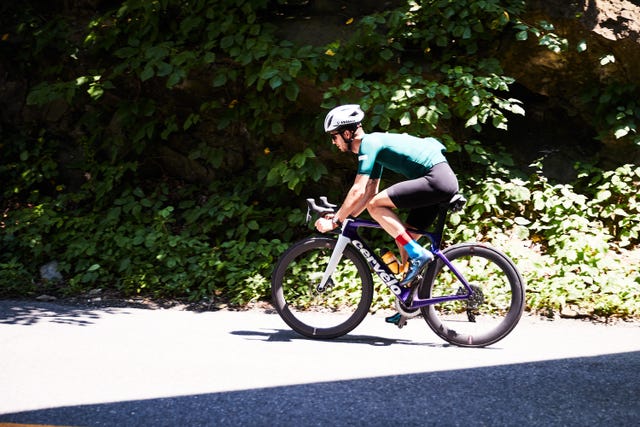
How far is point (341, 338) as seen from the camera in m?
6.05

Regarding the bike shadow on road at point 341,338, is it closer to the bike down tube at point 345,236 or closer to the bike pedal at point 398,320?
the bike pedal at point 398,320

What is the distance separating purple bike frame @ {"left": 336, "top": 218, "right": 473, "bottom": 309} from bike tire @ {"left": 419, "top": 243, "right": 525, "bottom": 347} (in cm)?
5

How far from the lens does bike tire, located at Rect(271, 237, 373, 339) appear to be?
5973 millimetres

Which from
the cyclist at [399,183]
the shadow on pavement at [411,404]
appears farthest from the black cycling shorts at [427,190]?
the shadow on pavement at [411,404]

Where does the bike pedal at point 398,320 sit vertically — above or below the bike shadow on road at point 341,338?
above

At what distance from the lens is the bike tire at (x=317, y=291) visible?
5973 mm

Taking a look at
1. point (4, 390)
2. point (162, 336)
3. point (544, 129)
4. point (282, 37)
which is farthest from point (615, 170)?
point (4, 390)

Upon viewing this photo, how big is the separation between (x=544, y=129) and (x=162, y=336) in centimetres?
547

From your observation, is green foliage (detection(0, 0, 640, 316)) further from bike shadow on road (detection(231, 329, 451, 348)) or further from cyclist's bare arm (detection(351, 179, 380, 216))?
cyclist's bare arm (detection(351, 179, 380, 216))

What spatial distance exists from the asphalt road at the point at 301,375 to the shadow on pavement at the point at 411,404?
1cm

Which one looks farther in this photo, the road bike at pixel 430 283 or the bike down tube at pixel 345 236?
the bike down tube at pixel 345 236

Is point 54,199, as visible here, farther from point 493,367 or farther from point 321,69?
point 493,367

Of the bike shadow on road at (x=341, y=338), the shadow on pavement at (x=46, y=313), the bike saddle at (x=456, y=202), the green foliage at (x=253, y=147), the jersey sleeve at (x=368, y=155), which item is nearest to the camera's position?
the jersey sleeve at (x=368, y=155)

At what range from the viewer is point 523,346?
18.7 feet
